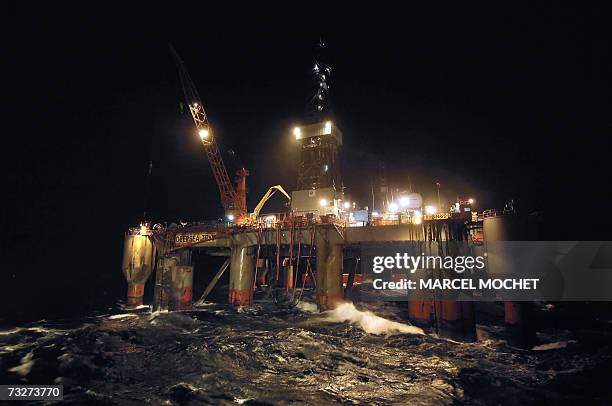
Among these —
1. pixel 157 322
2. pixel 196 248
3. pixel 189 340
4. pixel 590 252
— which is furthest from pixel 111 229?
pixel 590 252

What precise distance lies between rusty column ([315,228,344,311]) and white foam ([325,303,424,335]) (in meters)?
0.89

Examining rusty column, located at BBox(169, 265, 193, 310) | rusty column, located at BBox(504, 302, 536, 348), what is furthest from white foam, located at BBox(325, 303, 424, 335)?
rusty column, located at BBox(169, 265, 193, 310)

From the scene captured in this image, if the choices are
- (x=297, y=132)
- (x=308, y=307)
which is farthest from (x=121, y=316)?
(x=297, y=132)

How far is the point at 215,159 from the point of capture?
4953cm

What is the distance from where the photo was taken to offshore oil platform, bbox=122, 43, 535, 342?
76.3ft

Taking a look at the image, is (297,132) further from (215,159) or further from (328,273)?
(328,273)

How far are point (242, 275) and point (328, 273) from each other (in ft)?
32.7

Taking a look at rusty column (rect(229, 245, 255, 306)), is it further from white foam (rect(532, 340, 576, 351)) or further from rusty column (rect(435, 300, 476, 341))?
white foam (rect(532, 340, 576, 351))

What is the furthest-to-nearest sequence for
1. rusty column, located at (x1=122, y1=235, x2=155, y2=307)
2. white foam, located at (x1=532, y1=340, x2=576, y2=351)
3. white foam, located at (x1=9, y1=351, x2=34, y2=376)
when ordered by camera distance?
1. rusty column, located at (x1=122, y1=235, x2=155, y2=307)
2. white foam, located at (x1=532, y1=340, x2=576, y2=351)
3. white foam, located at (x1=9, y1=351, x2=34, y2=376)

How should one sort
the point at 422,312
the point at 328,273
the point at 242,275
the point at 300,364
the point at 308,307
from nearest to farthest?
the point at 300,364 → the point at 422,312 → the point at 328,273 → the point at 242,275 → the point at 308,307

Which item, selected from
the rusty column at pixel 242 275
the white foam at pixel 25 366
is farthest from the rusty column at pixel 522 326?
the white foam at pixel 25 366

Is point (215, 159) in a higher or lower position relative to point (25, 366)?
higher

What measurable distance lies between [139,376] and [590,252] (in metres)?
41.2

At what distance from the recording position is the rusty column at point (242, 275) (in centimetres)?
3316
